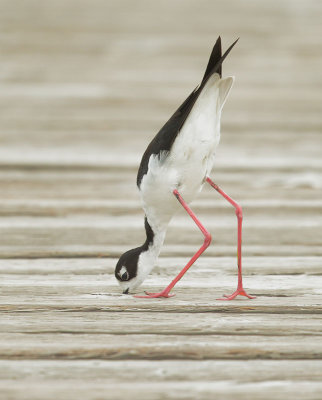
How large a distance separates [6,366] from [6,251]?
1631mm

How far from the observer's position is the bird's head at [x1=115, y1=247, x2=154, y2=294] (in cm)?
354

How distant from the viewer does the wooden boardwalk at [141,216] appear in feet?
8.67

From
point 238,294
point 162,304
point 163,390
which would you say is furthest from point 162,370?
point 238,294

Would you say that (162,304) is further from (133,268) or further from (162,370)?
(162,370)

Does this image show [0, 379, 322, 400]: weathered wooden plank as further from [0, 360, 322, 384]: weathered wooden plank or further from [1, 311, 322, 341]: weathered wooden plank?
[1, 311, 322, 341]: weathered wooden plank

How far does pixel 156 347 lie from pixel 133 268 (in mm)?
821

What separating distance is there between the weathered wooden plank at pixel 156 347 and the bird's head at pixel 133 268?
635 mm

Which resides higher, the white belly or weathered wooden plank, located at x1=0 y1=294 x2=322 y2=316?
the white belly

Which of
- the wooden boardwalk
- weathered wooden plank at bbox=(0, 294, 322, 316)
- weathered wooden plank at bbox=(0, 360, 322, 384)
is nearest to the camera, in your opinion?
weathered wooden plank at bbox=(0, 360, 322, 384)

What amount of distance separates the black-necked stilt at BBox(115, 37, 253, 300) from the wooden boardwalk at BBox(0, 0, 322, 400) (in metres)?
0.15

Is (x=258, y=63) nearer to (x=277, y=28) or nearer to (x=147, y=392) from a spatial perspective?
(x=277, y=28)

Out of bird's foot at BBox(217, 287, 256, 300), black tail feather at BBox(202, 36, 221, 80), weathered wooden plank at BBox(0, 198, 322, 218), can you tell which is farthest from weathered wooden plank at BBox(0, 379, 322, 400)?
weathered wooden plank at BBox(0, 198, 322, 218)

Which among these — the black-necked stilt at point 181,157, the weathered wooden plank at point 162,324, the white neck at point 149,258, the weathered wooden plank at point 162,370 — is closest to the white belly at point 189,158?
the black-necked stilt at point 181,157

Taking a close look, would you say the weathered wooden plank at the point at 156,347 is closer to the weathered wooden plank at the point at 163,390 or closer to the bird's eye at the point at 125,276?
the weathered wooden plank at the point at 163,390
